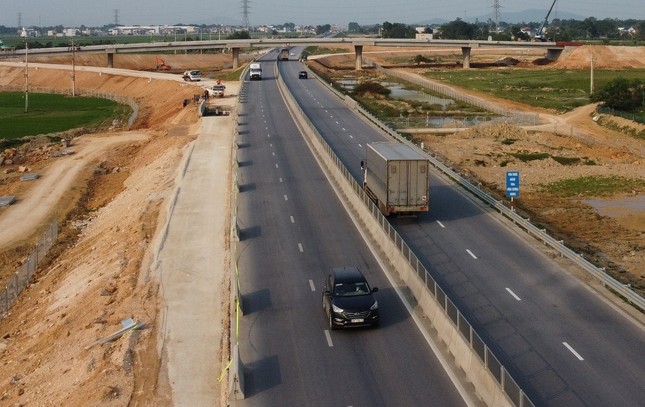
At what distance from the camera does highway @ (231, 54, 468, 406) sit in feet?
74.2

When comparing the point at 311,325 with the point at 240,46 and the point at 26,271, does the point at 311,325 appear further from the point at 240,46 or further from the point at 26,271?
the point at 240,46

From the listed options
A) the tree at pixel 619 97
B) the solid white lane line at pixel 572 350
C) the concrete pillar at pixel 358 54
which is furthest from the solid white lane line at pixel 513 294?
the concrete pillar at pixel 358 54

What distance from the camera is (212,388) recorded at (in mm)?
23984

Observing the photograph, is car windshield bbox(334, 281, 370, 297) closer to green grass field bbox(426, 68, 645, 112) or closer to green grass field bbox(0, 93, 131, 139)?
green grass field bbox(0, 93, 131, 139)

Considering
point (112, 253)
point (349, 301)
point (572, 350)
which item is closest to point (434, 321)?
point (349, 301)

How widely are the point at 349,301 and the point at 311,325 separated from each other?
160cm

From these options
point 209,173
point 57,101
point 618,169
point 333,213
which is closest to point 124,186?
point 209,173

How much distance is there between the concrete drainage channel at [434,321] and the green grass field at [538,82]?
69247 mm

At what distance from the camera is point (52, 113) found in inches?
4584

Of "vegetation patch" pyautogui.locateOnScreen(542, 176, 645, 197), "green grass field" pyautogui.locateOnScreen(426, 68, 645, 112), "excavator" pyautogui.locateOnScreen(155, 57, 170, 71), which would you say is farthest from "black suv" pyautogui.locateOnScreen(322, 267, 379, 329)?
"excavator" pyautogui.locateOnScreen(155, 57, 170, 71)

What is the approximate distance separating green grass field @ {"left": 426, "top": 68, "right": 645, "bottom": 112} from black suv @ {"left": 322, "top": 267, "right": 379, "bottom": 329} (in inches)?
3161

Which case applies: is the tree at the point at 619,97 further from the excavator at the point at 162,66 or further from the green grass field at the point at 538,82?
the excavator at the point at 162,66

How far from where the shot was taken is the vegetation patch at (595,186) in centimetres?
5500

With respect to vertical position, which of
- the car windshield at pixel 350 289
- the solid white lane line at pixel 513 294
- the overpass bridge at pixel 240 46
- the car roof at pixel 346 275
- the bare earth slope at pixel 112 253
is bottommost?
the bare earth slope at pixel 112 253
